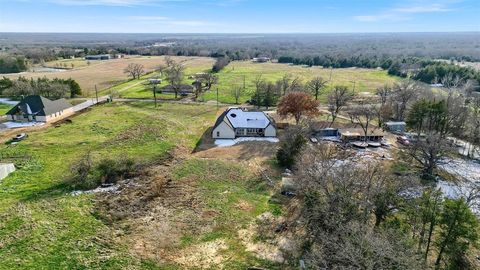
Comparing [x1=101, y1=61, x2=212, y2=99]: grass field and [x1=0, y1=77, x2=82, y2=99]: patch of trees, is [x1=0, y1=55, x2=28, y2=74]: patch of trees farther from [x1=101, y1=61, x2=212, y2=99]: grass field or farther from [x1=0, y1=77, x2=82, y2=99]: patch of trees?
[x1=0, y1=77, x2=82, y2=99]: patch of trees

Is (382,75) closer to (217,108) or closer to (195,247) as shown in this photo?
(217,108)

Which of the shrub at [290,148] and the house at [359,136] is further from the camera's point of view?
the house at [359,136]

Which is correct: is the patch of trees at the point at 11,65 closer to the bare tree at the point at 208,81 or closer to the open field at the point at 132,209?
the bare tree at the point at 208,81

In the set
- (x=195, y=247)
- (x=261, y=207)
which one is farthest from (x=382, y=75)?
(x=195, y=247)

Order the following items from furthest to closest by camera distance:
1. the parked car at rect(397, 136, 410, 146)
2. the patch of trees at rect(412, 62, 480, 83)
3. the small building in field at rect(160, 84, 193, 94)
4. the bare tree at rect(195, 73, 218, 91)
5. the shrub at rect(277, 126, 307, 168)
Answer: the patch of trees at rect(412, 62, 480, 83), the bare tree at rect(195, 73, 218, 91), the small building in field at rect(160, 84, 193, 94), the parked car at rect(397, 136, 410, 146), the shrub at rect(277, 126, 307, 168)

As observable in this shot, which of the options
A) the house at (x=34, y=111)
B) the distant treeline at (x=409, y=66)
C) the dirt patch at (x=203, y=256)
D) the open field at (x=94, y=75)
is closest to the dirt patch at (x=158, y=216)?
the dirt patch at (x=203, y=256)

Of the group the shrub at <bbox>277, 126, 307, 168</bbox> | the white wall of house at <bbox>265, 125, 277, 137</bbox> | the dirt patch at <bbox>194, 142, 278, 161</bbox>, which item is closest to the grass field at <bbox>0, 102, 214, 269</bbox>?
the dirt patch at <bbox>194, 142, 278, 161</bbox>

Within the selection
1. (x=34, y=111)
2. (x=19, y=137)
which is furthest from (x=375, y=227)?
(x=34, y=111)
